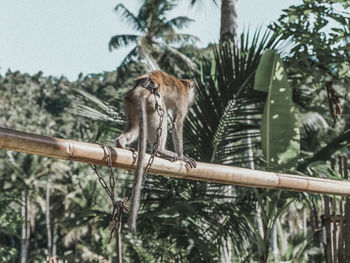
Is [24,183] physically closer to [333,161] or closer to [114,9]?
[114,9]

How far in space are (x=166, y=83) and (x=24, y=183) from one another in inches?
1149

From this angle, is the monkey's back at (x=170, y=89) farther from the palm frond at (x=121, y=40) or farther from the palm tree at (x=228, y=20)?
the palm frond at (x=121, y=40)

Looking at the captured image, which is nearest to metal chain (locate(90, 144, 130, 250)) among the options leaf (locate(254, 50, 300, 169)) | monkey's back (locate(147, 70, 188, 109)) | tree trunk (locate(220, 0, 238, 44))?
monkey's back (locate(147, 70, 188, 109))

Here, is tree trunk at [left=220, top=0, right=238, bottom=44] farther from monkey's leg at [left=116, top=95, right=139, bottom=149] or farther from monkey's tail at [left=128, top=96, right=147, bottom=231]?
monkey's tail at [left=128, top=96, right=147, bottom=231]

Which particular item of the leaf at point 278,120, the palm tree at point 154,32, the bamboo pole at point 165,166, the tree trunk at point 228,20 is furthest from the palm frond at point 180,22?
the bamboo pole at point 165,166

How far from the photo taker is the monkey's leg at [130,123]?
15.0 feet

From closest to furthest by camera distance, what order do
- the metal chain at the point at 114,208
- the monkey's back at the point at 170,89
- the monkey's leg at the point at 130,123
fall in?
the metal chain at the point at 114,208 < the monkey's leg at the point at 130,123 < the monkey's back at the point at 170,89

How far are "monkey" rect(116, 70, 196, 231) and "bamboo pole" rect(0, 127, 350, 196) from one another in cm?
11

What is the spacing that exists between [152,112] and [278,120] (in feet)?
7.85

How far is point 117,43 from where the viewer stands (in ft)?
89.7

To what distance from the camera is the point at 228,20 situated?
816cm

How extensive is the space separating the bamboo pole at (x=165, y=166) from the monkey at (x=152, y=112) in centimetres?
11

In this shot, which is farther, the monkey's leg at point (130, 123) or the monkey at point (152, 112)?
the monkey's leg at point (130, 123)


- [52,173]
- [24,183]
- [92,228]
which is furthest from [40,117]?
[92,228]
